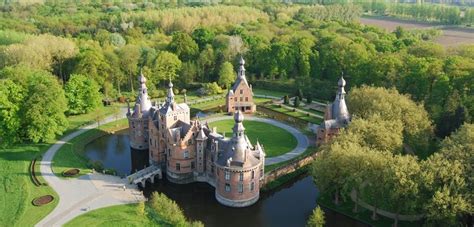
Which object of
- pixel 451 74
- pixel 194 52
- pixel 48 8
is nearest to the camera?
pixel 451 74

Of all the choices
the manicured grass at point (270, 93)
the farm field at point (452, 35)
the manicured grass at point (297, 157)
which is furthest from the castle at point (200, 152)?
the farm field at point (452, 35)

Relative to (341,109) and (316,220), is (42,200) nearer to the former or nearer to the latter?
(316,220)

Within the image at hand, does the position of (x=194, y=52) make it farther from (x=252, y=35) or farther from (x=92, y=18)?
(x=92, y=18)

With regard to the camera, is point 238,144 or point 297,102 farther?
point 297,102

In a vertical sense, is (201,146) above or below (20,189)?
above

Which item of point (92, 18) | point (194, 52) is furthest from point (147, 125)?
point (92, 18)

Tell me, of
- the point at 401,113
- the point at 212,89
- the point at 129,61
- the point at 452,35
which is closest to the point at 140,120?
the point at 212,89

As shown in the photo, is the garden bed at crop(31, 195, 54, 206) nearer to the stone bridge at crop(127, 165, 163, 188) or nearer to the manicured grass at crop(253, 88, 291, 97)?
the stone bridge at crop(127, 165, 163, 188)
